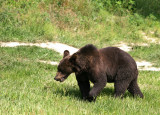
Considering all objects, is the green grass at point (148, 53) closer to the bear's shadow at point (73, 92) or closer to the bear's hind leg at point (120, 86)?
the bear's shadow at point (73, 92)

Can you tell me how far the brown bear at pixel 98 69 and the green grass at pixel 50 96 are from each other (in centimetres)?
27

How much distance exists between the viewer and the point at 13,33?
13391 mm

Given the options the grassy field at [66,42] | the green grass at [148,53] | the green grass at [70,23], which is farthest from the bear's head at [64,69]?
the green grass at [70,23]

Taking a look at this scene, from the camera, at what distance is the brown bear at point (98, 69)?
5875 mm

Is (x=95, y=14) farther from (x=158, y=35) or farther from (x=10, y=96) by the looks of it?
(x=10, y=96)

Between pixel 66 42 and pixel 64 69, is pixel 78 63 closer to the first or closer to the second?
pixel 64 69

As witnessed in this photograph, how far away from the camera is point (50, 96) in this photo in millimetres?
5824

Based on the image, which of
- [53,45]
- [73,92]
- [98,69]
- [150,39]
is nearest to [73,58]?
[98,69]

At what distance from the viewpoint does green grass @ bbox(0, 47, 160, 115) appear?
4.96 meters

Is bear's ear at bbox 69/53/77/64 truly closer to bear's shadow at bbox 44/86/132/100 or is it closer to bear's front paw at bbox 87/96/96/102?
bear's shadow at bbox 44/86/132/100

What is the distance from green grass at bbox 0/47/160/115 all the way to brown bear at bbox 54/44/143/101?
10.4 inches

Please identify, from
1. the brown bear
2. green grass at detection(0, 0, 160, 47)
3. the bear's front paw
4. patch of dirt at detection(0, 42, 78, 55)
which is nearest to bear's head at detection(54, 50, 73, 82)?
the brown bear

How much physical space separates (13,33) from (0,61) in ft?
15.8

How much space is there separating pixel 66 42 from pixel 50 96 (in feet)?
27.4
